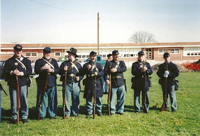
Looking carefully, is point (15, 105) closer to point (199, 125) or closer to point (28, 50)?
point (199, 125)

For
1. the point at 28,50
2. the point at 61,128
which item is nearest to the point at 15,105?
the point at 61,128

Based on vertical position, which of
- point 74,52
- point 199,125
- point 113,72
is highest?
point 74,52

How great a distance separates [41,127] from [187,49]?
4455cm

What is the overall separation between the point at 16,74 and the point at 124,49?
37280 mm

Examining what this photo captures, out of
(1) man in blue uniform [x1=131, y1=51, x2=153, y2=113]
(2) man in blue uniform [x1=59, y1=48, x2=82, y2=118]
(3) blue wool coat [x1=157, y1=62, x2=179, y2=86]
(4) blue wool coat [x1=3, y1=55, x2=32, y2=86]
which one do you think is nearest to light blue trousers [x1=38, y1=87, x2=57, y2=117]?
(2) man in blue uniform [x1=59, y1=48, x2=82, y2=118]

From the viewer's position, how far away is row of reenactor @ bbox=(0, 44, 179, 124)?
5340mm

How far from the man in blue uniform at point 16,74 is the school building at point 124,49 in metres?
34.5

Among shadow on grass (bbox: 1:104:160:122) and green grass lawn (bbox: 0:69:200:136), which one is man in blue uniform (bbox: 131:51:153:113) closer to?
green grass lawn (bbox: 0:69:200:136)

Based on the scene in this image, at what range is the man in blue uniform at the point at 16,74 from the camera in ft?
17.1

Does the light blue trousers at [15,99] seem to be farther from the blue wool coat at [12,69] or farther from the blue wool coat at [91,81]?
the blue wool coat at [91,81]

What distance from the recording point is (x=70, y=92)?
5906mm

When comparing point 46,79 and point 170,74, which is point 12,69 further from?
point 170,74

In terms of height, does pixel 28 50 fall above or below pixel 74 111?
above

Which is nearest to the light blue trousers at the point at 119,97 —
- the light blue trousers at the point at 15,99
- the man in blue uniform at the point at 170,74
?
the man in blue uniform at the point at 170,74
